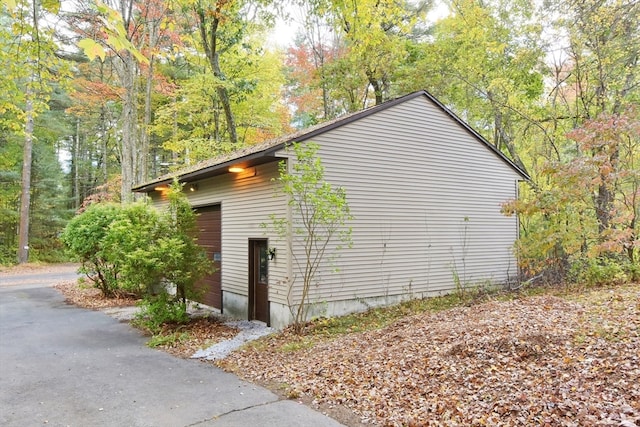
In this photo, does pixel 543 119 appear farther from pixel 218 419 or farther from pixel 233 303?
pixel 218 419

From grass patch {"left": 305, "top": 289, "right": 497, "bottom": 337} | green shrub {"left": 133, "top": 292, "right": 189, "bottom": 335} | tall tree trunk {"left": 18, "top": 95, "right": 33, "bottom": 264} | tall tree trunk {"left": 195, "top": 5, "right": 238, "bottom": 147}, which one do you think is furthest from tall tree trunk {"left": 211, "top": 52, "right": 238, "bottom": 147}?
tall tree trunk {"left": 18, "top": 95, "right": 33, "bottom": 264}

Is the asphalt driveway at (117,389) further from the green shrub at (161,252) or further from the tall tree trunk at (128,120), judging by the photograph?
the tall tree trunk at (128,120)

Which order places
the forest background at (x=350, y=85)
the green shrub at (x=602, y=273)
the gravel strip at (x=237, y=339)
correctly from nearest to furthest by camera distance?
the gravel strip at (x=237, y=339) < the forest background at (x=350, y=85) < the green shrub at (x=602, y=273)

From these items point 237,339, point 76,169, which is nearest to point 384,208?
point 237,339

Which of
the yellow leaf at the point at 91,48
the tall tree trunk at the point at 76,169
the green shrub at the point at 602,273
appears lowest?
the green shrub at the point at 602,273

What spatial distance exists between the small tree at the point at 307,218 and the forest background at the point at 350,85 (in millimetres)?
2395

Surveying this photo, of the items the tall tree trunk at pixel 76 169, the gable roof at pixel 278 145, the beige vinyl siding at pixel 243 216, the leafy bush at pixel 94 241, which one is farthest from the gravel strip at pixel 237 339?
the tall tree trunk at pixel 76 169

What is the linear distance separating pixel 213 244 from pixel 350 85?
9.14 metres

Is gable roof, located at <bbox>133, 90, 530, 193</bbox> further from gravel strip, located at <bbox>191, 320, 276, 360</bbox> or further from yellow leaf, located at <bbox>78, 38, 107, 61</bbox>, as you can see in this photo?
yellow leaf, located at <bbox>78, 38, 107, 61</bbox>

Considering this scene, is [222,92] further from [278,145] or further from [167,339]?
[167,339]

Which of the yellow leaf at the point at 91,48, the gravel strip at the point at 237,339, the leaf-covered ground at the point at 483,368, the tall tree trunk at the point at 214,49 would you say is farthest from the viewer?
the tall tree trunk at the point at 214,49

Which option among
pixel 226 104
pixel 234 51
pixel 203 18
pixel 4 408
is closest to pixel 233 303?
pixel 4 408

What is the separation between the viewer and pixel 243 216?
905 centimetres

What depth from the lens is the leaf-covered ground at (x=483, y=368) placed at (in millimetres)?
3607
